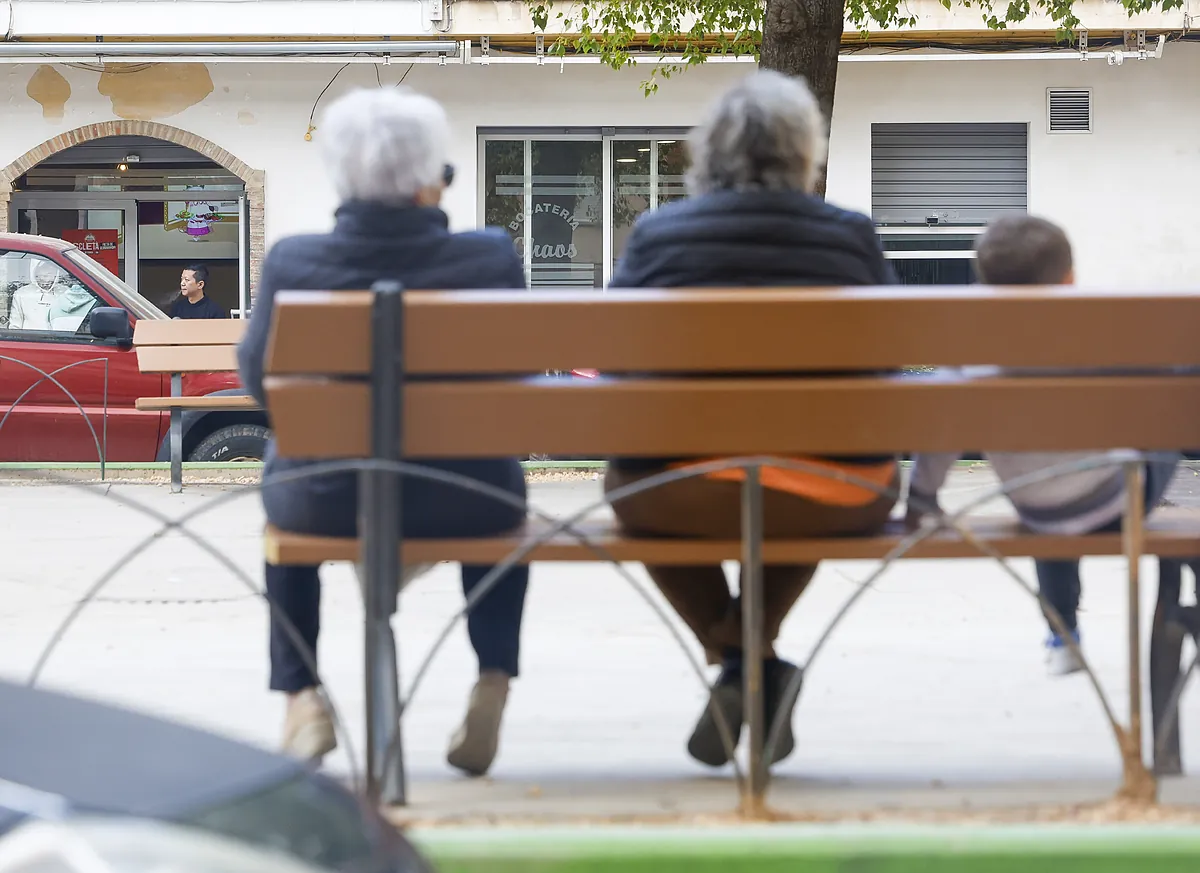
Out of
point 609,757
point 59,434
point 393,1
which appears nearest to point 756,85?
point 609,757

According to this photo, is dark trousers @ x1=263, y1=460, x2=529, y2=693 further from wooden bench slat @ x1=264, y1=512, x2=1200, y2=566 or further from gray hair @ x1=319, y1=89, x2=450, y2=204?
gray hair @ x1=319, y1=89, x2=450, y2=204

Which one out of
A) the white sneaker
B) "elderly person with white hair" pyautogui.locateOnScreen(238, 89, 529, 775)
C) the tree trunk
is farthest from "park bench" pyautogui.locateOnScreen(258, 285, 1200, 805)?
the tree trunk

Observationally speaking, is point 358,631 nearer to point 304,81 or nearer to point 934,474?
point 934,474

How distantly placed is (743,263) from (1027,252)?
0.82 m

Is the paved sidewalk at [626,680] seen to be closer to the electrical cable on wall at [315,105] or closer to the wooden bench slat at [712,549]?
the wooden bench slat at [712,549]

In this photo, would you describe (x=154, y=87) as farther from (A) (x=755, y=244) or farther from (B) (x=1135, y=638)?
(B) (x=1135, y=638)

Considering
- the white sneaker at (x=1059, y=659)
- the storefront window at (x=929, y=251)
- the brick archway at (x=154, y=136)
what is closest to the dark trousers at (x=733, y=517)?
the white sneaker at (x=1059, y=659)

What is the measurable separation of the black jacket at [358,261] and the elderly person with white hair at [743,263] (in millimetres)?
388

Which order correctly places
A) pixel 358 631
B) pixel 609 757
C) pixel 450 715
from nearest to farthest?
pixel 609 757, pixel 450 715, pixel 358 631

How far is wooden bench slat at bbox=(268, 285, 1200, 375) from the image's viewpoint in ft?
9.75

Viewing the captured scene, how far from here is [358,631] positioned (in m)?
5.18

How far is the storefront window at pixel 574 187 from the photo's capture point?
18234 mm

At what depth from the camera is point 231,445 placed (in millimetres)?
9938

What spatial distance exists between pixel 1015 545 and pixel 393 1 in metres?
15.5
